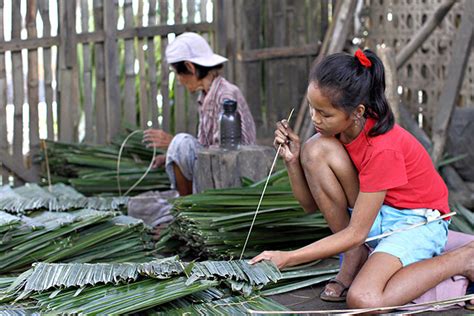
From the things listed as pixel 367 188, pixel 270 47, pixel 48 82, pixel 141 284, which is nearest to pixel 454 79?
pixel 270 47

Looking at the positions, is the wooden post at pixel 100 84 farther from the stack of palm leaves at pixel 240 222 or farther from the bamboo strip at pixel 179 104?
the stack of palm leaves at pixel 240 222

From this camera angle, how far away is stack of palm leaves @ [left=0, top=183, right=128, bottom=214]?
17.9ft

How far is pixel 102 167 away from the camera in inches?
283

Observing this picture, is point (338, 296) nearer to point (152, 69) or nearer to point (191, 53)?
point (191, 53)

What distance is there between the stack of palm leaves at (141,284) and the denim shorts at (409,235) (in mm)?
540

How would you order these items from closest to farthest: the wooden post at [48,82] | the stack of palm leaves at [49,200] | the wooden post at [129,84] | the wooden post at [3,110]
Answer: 1. the stack of palm leaves at [49,200]
2. the wooden post at [3,110]
3. the wooden post at [48,82]
4. the wooden post at [129,84]

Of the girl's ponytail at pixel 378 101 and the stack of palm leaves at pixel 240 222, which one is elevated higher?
the girl's ponytail at pixel 378 101

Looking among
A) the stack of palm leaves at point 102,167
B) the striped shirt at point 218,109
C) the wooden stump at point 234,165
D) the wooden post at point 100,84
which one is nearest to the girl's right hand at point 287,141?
the wooden stump at point 234,165

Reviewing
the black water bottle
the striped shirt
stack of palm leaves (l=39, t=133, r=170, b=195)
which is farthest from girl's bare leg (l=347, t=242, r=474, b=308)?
stack of palm leaves (l=39, t=133, r=170, b=195)

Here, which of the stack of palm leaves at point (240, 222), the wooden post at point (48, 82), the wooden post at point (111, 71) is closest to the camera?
the stack of palm leaves at point (240, 222)

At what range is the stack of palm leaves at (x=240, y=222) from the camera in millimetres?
4770

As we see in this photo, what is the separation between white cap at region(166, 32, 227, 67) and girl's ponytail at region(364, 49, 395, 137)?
7.96 ft

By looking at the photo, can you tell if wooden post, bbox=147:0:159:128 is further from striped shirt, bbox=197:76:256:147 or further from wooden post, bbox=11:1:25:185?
striped shirt, bbox=197:76:256:147

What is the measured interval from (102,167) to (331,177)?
10.9ft
